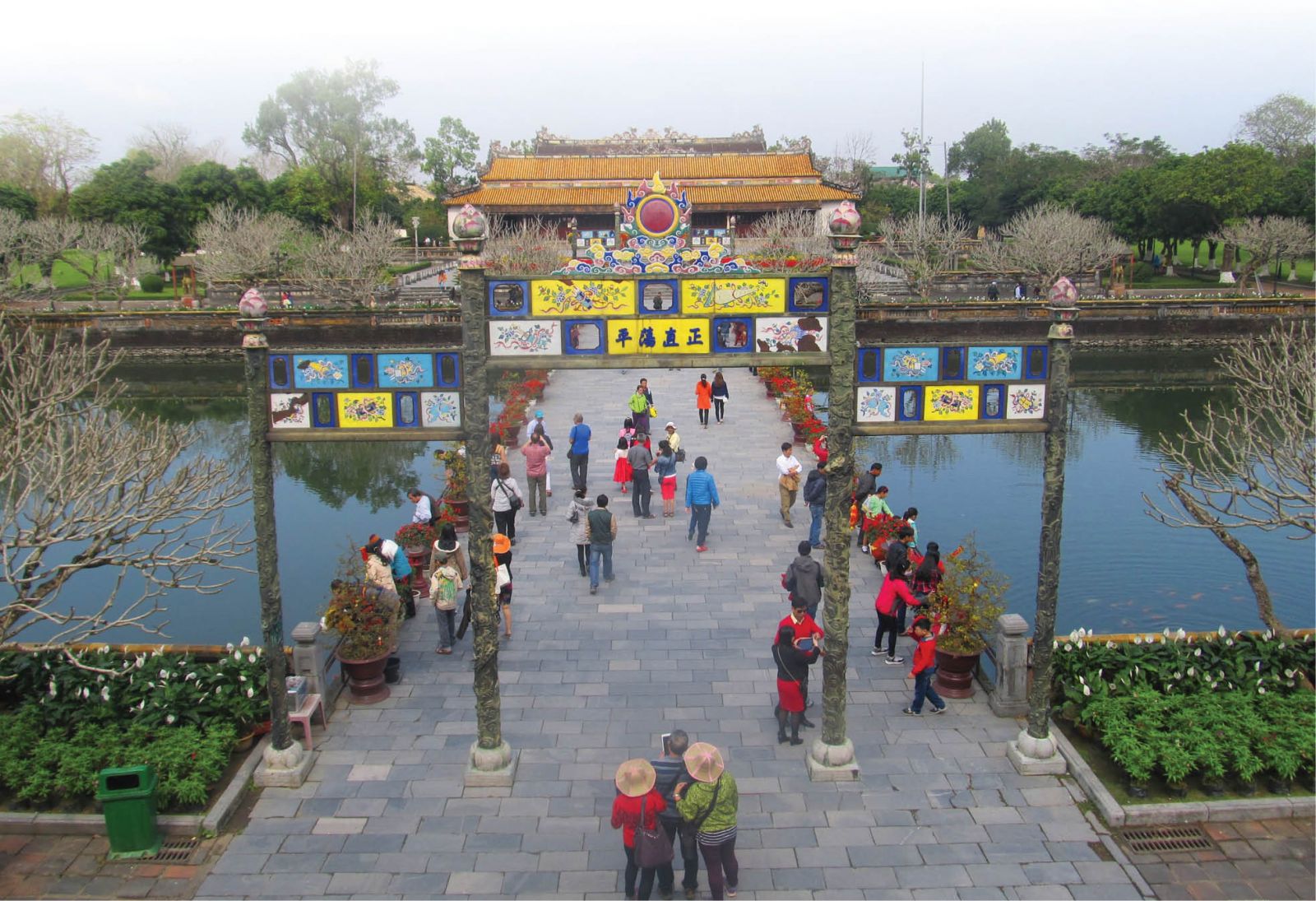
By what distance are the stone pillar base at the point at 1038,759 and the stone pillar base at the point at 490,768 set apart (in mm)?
4239

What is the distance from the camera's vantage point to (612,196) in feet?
169

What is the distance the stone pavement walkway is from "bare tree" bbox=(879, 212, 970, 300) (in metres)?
30.8

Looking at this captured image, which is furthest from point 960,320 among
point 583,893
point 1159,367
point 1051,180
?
point 583,893

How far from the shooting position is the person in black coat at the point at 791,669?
826 cm

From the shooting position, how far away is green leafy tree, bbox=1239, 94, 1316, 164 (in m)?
54.9

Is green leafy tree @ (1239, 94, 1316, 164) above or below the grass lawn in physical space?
above

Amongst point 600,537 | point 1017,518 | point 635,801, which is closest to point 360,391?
point 635,801

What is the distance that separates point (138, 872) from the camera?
6.94 meters

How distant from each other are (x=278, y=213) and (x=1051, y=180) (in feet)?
135

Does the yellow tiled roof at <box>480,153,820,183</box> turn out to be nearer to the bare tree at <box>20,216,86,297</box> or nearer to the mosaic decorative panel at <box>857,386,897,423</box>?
the bare tree at <box>20,216,86,297</box>

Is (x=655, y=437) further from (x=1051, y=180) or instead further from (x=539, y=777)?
(x=1051, y=180)

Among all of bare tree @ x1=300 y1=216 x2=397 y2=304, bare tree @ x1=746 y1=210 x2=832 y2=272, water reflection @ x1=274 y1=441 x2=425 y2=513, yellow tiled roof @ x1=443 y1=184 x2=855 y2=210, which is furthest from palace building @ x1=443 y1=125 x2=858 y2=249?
water reflection @ x1=274 y1=441 x2=425 y2=513

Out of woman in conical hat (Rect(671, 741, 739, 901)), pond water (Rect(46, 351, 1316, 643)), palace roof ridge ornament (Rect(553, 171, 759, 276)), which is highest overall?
palace roof ridge ornament (Rect(553, 171, 759, 276))

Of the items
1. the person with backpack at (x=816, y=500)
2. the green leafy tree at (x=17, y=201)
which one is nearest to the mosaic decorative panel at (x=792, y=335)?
the person with backpack at (x=816, y=500)
